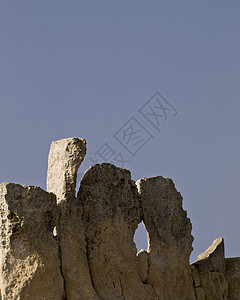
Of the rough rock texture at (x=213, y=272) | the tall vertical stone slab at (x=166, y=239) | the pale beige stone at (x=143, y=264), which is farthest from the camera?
the rough rock texture at (x=213, y=272)

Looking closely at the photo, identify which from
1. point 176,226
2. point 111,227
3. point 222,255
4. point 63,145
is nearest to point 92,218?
point 111,227

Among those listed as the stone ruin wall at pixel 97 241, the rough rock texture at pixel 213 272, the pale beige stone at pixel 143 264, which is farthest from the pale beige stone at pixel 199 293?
the pale beige stone at pixel 143 264

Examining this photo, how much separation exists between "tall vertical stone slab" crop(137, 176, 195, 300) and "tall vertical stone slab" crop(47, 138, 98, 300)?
5.63 ft

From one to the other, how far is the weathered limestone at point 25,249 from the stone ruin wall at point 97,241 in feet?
0.05

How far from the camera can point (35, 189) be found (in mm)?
11484

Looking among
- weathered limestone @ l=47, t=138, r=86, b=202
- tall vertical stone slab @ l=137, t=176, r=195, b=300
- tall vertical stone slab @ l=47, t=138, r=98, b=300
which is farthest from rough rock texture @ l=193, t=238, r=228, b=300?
weathered limestone @ l=47, t=138, r=86, b=202

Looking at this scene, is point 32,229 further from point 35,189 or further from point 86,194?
point 86,194

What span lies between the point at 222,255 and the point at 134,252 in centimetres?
284

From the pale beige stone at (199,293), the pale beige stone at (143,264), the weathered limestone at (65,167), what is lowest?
the pale beige stone at (199,293)

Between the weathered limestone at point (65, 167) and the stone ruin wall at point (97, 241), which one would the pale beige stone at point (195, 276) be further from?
the weathered limestone at point (65, 167)

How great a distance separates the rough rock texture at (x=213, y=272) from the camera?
14553 millimetres

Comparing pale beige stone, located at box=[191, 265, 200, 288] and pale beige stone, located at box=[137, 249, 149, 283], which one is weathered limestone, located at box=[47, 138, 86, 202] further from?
pale beige stone, located at box=[191, 265, 200, 288]

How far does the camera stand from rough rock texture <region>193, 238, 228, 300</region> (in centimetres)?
1455

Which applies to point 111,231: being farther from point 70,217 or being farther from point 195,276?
point 195,276
